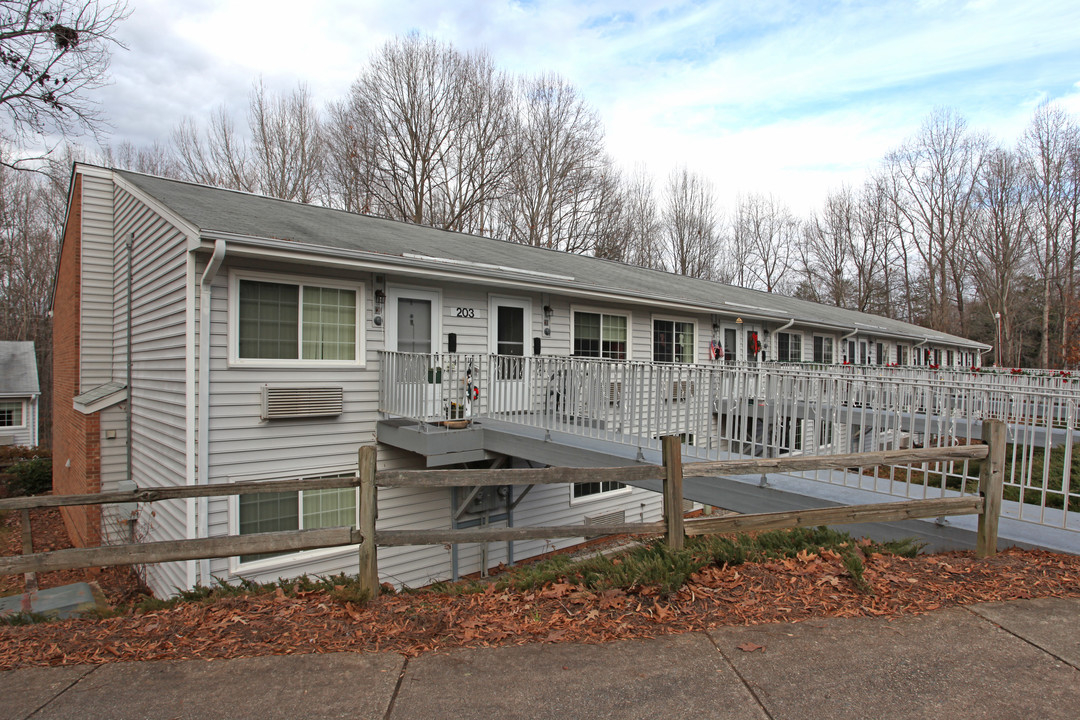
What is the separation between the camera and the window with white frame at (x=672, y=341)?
13.8m

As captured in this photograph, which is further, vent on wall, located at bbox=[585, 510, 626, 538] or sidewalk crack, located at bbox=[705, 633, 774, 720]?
vent on wall, located at bbox=[585, 510, 626, 538]

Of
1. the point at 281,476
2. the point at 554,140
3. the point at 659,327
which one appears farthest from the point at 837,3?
the point at 554,140

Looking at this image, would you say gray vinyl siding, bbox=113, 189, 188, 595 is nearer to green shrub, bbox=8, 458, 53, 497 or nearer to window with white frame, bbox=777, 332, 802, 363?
green shrub, bbox=8, 458, 53, 497

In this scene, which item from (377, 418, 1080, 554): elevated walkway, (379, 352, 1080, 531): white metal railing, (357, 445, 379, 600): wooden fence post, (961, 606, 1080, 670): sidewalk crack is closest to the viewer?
(961, 606, 1080, 670): sidewalk crack

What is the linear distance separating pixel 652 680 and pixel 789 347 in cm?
1808

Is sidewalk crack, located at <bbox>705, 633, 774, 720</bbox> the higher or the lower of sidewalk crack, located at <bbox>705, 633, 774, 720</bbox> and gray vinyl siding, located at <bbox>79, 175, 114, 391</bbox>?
the lower

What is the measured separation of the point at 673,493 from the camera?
4.36 metres

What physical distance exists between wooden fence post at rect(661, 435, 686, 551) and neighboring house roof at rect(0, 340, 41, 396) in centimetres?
3114

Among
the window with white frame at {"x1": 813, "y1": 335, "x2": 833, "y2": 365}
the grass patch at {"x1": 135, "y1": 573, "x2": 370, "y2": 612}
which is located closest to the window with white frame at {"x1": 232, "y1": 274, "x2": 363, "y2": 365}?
the grass patch at {"x1": 135, "y1": 573, "x2": 370, "y2": 612}

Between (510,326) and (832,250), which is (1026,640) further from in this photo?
(832,250)

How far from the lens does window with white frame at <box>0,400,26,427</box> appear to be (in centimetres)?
2620

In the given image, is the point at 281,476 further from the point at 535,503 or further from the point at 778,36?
the point at 778,36

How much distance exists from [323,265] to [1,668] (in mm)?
5759

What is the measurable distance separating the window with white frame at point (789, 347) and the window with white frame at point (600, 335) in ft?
26.4
